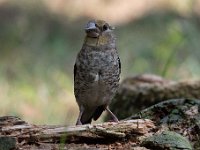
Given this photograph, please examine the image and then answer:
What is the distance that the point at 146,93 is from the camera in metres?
6.62

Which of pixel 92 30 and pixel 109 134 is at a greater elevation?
pixel 92 30

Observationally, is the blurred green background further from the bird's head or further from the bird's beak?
the bird's beak

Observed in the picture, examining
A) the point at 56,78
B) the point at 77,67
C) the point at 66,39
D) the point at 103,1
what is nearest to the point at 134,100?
the point at 77,67

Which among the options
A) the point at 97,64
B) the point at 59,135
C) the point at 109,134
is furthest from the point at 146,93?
the point at 59,135

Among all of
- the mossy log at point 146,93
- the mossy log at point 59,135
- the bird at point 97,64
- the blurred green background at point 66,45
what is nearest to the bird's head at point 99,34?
the bird at point 97,64

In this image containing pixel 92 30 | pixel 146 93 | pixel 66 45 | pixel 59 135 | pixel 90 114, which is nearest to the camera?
pixel 59 135

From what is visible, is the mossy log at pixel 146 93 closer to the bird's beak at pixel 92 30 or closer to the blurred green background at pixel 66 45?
the blurred green background at pixel 66 45

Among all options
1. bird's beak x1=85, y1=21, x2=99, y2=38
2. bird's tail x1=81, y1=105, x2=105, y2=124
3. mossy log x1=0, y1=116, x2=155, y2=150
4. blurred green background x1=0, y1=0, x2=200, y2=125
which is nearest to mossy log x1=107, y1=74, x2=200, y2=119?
blurred green background x1=0, y1=0, x2=200, y2=125

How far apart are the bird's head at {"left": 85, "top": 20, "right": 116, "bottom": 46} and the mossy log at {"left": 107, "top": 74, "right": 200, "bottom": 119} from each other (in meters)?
1.31

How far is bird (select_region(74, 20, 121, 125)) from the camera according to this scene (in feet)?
17.4

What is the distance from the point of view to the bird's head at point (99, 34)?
5.24 metres

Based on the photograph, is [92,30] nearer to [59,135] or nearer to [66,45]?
[59,135]

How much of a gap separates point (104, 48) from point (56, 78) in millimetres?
4486

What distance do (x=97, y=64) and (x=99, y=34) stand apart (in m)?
0.21
